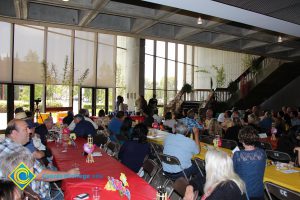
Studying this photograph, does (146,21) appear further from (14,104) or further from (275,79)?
(275,79)

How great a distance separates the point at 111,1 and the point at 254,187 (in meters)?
3.83

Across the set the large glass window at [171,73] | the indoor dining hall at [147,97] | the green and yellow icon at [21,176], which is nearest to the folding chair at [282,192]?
the indoor dining hall at [147,97]

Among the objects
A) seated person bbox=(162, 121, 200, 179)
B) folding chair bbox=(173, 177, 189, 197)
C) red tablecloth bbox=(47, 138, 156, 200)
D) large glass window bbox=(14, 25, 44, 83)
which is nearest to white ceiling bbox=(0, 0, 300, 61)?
seated person bbox=(162, 121, 200, 179)

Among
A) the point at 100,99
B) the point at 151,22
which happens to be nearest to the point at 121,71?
the point at 100,99

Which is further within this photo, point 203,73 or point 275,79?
point 203,73

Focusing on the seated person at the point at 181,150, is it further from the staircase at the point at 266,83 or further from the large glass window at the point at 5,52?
the staircase at the point at 266,83

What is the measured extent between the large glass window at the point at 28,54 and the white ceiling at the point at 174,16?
21.2 feet

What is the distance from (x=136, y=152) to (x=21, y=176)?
2654 mm

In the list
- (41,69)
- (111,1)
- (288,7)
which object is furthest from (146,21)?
(41,69)

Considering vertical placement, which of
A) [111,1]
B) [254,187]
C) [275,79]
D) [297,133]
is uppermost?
[111,1]

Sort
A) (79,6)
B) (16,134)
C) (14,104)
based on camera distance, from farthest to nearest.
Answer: (14,104) < (79,6) < (16,134)

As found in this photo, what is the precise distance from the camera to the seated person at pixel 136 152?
444cm

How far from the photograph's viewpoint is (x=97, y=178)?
3.22 metres

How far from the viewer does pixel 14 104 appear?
11570 millimetres
